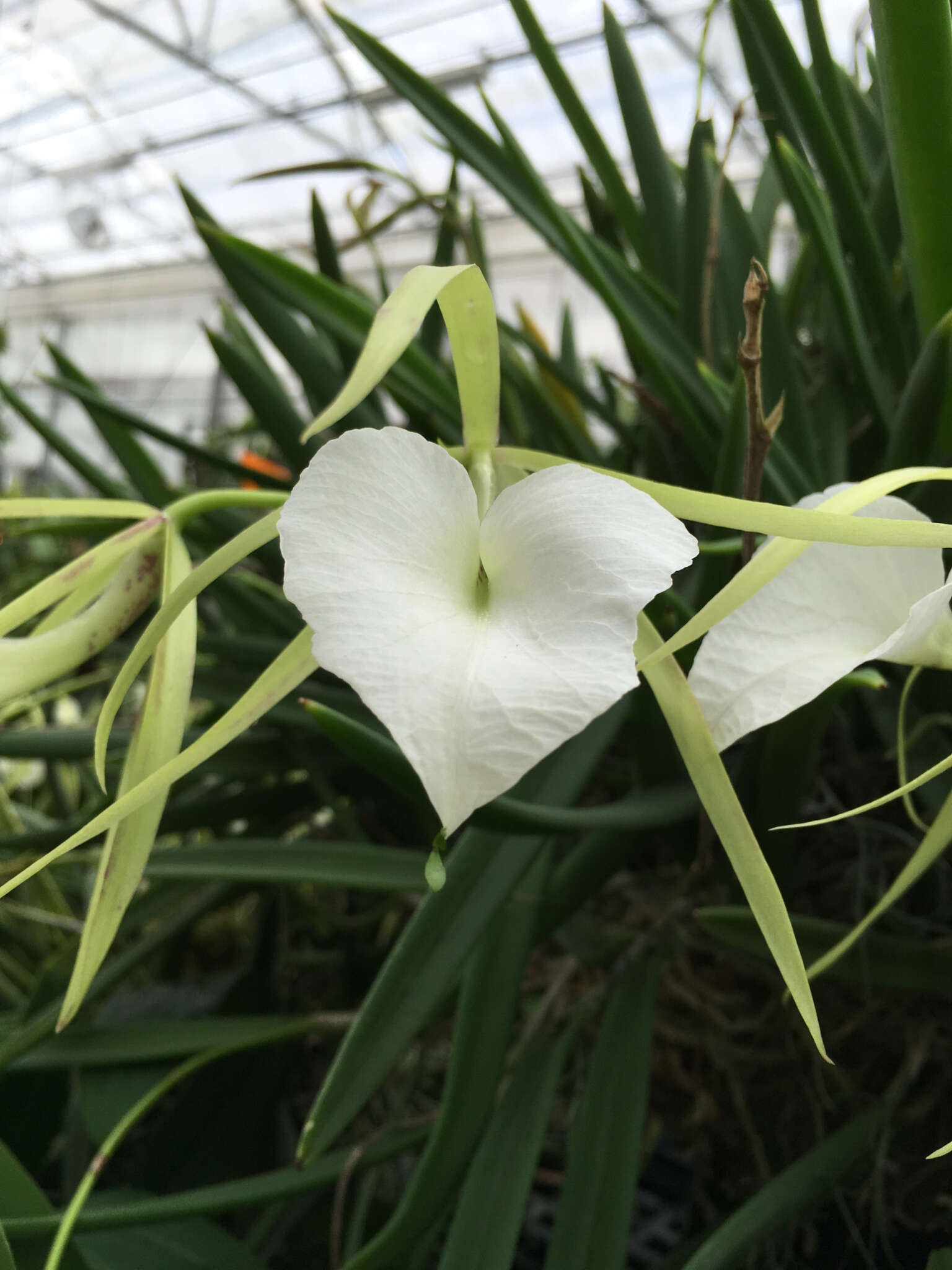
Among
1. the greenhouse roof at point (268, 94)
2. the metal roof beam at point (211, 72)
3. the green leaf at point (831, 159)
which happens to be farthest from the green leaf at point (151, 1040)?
the metal roof beam at point (211, 72)

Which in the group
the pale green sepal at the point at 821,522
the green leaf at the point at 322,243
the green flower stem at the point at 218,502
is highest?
the green leaf at the point at 322,243

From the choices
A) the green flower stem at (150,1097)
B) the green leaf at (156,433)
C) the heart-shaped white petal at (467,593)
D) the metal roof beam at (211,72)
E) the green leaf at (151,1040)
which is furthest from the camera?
the metal roof beam at (211,72)

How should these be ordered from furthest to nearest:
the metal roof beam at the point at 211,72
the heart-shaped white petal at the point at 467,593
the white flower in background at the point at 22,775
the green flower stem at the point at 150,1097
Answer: the metal roof beam at the point at 211,72 < the white flower in background at the point at 22,775 < the green flower stem at the point at 150,1097 < the heart-shaped white petal at the point at 467,593

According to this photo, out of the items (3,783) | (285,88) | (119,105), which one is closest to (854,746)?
(3,783)

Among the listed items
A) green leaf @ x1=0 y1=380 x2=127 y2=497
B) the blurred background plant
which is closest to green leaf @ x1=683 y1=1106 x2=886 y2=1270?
the blurred background plant

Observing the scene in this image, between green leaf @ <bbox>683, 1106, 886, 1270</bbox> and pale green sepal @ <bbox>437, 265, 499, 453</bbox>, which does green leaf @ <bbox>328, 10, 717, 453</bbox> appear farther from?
green leaf @ <bbox>683, 1106, 886, 1270</bbox>

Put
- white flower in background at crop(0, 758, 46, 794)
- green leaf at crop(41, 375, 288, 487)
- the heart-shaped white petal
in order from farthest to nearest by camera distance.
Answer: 1. white flower in background at crop(0, 758, 46, 794)
2. green leaf at crop(41, 375, 288, 487)
3. the heart-shaped white petal

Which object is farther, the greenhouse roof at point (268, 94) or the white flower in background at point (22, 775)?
the greenhouse roof at point (268, 94)

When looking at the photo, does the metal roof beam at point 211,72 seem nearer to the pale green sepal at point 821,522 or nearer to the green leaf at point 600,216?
the green leaf at point 600,216

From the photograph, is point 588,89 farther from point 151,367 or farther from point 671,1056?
point 671,1056
